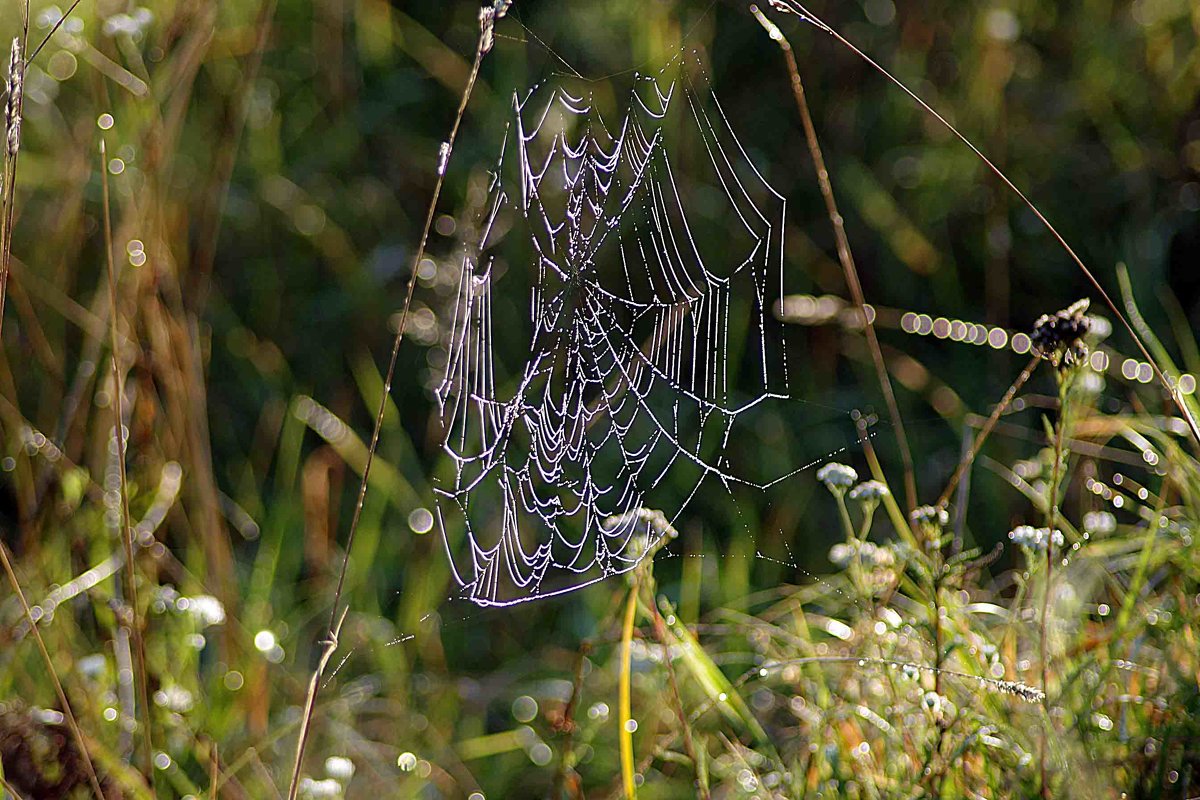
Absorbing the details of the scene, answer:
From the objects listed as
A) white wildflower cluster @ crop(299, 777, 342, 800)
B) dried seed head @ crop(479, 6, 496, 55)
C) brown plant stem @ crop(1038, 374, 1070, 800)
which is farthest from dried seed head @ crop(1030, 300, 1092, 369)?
white wildflower cluster @ crop(299, 777, 342, 800)

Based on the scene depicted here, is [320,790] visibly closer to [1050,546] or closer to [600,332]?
[1050,546]

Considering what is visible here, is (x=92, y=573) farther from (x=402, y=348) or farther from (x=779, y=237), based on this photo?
(x=779, y=237)

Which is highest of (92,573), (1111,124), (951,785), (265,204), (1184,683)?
(1111,124)

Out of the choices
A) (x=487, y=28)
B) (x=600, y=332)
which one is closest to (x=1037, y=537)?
(x=487, y=28)

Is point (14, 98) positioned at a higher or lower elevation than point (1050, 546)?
higher

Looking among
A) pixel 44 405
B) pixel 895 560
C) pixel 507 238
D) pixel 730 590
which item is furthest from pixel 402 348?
pixel 895 560

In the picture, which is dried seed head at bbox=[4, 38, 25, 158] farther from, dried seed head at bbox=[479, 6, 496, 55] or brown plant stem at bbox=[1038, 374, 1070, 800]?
brown plant stem at bbox=[1038, 374, 1070, 800]
